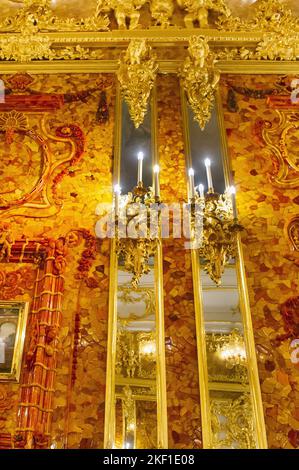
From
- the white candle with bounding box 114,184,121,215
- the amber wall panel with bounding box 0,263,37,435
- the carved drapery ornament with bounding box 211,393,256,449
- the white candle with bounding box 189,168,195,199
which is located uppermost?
the white candle with bounding box 189,168,195,199

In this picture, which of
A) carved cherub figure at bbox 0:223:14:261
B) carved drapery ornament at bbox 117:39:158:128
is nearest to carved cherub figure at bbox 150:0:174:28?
carved drapery ornament at bbox 117:39:158:128

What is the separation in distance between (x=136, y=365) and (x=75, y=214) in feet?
5.09

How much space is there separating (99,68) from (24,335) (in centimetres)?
324

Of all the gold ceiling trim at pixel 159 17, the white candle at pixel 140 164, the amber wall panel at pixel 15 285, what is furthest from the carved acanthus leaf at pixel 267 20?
the amber wall panel at pixel 15 285

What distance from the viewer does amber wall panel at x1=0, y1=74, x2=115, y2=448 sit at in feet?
11.4

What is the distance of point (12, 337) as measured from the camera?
12.0 ft

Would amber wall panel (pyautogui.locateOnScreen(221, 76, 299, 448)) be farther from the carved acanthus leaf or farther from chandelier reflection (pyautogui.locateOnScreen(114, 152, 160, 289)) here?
chandelier reflection (pyautogui.locateOnScreen(114, 152, 160, 289))

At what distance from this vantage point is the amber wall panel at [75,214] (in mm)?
3477

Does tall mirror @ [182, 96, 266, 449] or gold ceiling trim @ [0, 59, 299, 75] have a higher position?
gold ceiling trim @ [0, 59, 299, 75]

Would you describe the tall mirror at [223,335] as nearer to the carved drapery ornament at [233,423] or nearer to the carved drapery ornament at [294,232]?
the carved drapery ornament at [233,423]

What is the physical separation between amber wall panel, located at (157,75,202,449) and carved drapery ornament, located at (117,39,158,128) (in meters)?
0.25

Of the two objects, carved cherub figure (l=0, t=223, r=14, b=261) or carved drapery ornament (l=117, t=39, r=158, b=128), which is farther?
carved drapery ornament (l=117, t=39, r=158, b=128)

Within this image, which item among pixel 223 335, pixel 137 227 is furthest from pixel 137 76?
pixel 223 335

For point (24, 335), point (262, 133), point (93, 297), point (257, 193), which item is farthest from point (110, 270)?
point (262, 133)
